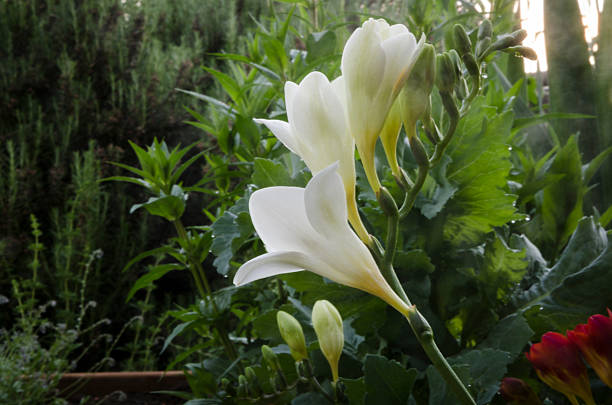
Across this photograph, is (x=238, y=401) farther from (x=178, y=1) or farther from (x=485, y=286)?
(x=178, y=1)

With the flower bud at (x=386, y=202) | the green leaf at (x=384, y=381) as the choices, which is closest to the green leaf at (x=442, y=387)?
the green leaf at (x=384, y=381)

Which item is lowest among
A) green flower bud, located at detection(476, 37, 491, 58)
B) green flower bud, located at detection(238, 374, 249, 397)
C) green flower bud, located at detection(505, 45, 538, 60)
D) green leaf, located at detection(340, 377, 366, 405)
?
green flower bud, located at detection(238, 374, 249, 397)

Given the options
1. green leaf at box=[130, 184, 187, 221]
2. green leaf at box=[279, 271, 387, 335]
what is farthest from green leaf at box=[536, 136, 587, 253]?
green leaf at box=[130, 184, 187, 221]

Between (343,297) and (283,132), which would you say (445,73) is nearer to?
(283,132)

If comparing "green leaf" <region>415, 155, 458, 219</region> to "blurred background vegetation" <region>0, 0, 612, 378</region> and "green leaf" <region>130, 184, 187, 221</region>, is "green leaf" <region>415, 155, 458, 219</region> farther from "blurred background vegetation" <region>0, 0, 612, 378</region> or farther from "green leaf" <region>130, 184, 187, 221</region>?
"blurred background vegetation" <region>0, 0, 612, 378</region>

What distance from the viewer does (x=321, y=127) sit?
9.3 inches

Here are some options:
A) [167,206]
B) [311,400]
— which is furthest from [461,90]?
[167,206]

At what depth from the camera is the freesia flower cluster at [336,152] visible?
221 millimetres

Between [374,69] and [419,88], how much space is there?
26 mm

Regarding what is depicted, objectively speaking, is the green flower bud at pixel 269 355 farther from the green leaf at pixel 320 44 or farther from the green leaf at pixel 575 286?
the green leaf at pixel 320 44

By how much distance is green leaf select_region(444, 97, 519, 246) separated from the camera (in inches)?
15.6

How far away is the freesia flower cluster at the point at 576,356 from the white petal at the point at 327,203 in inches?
4.2

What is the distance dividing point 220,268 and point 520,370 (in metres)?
0.27

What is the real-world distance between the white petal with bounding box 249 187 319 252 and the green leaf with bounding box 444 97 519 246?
22cm
